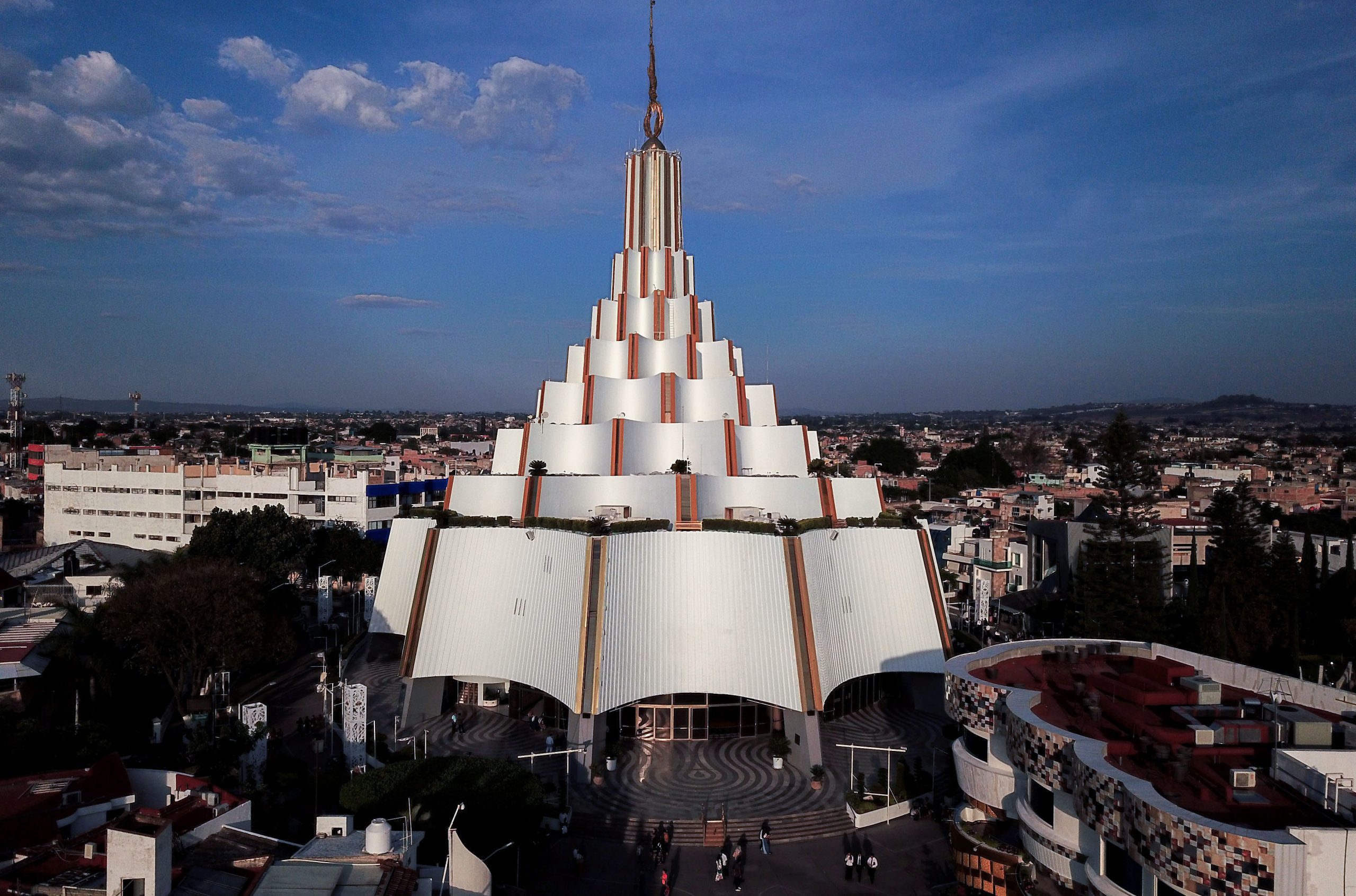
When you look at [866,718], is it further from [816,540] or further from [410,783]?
[410,783]

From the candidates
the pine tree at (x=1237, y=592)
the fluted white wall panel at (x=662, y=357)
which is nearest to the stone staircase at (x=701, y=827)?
the pine tree at (x=1237, y=592)

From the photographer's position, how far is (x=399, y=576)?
30.8 metres

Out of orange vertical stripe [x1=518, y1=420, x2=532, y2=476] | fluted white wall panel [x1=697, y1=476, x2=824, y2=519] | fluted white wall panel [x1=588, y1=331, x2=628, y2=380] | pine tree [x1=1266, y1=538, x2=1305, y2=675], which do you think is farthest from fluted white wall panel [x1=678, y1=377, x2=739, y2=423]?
pine tree [x1=1266, y1=538, x2=1305, y2=675]

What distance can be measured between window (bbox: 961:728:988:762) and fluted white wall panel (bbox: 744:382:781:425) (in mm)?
17584

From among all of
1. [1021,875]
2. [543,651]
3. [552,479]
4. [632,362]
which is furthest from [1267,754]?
[632,362]

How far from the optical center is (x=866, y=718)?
2747 cm

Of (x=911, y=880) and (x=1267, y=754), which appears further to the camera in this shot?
(x=911, y=880)

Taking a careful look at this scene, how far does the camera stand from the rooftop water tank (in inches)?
447

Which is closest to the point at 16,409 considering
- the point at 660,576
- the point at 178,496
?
the point at 178,496

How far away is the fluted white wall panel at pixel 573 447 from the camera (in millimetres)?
31422

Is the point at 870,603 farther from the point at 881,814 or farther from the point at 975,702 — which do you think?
the point at 975,702

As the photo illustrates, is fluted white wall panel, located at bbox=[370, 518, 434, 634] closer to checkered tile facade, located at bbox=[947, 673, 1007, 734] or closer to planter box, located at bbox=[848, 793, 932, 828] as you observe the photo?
planter box, located at bbox=[848, 793, 932, 828]

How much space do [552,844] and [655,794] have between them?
309 centimetres

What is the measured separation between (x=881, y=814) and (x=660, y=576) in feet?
25.8
